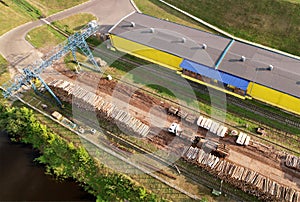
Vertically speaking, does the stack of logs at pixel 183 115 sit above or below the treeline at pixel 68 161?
above

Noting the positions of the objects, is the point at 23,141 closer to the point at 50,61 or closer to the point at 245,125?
the point at 50,61

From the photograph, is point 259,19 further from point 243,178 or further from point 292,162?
point 243,178

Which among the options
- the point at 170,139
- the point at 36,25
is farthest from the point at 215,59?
the point at 36,25

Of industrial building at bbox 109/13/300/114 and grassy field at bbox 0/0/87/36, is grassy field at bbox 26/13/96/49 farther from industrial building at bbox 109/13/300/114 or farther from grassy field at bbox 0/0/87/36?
industrial building at bbox 109/13/300/114

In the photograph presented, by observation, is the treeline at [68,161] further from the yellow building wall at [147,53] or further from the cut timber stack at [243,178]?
the yellow building wall at [147,53]

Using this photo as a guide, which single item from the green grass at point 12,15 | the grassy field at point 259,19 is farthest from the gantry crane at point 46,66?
the grassy field at point 259,19

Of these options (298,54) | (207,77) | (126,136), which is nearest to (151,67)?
(207,77)
